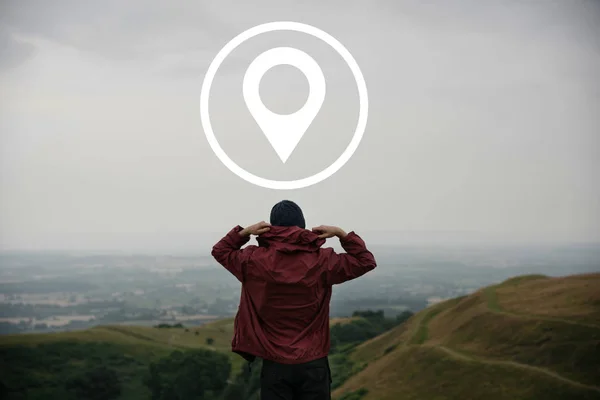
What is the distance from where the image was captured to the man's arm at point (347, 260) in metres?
2.68

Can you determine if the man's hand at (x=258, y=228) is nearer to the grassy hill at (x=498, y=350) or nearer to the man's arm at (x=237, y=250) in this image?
the man's arm at (x=237, y=250)

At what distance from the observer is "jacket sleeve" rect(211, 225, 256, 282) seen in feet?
8.80

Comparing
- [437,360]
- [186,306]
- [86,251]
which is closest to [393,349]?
[437,360]

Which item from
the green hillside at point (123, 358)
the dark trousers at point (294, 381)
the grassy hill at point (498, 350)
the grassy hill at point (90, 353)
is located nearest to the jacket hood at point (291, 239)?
the dark trousers at point (294, 381)

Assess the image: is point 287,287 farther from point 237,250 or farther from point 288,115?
point 288,115

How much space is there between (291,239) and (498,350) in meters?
4.20

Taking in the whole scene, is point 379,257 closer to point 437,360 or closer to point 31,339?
point 437,360

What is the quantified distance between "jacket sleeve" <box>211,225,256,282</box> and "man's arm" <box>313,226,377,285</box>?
1.10 ft

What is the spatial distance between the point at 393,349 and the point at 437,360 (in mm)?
755

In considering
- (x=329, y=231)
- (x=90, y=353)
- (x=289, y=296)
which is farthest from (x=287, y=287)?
(x=90, y=353)

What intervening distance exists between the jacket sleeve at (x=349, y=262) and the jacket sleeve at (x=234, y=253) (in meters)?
0.35

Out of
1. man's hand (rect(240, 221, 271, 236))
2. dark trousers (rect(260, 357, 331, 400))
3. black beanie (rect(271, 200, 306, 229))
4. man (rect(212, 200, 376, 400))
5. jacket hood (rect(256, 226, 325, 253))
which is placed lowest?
dark trousers (rect(260, 357, 331, 400))

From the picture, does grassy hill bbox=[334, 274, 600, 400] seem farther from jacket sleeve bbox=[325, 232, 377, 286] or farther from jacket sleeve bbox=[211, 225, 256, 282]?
jacket sleeve bbox=[211, 225, 256, 282]

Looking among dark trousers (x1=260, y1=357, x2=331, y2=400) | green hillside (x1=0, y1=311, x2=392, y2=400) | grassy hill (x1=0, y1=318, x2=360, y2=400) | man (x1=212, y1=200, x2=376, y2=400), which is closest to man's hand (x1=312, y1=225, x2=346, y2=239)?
man (x1=212, y1=200, x2=376, y2=400)
